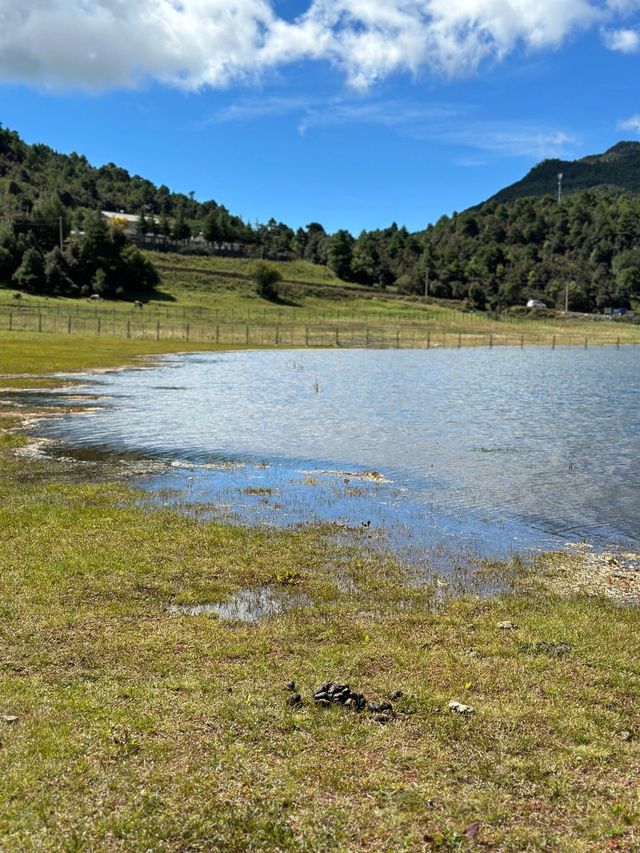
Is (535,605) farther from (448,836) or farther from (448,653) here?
(448,836)

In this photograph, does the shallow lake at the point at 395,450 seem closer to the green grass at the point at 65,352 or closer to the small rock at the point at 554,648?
the small rock at the point at 554,648

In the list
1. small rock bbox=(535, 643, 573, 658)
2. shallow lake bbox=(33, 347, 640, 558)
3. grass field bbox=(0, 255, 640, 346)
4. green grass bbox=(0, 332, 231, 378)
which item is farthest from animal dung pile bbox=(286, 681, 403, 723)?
grass field bbox=(0, 255, 640, 346)

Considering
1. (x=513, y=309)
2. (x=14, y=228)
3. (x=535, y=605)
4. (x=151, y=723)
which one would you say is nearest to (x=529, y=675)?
(x=535, y=605)

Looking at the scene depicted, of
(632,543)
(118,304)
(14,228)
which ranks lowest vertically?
(632,543)

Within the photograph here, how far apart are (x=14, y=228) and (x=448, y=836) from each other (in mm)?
155409

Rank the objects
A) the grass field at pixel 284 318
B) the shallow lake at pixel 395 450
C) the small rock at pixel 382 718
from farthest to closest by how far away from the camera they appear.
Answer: the grass field at pixel 284 318 → the shallow lake at pixel 395 450 → the small rock at pixel 382 718

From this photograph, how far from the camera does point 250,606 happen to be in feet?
32.8

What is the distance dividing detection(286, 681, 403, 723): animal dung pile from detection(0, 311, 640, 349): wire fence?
7301 centimetres

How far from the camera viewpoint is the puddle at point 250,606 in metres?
9.63

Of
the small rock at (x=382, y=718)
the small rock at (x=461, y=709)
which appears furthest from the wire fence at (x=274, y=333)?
the small rock at (x=461, y=709)

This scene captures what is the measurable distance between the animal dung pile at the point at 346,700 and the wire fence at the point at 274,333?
73014mm

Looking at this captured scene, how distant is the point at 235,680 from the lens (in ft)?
24.8

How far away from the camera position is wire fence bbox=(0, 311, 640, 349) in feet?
271

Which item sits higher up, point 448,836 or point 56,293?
point 56,293
